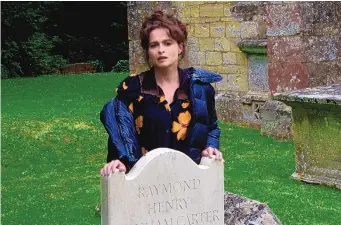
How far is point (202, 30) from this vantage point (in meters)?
12.1

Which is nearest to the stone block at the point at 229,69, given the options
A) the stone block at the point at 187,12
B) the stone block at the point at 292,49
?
the stone block at the point at 187,12

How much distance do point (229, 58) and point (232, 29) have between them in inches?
17.8

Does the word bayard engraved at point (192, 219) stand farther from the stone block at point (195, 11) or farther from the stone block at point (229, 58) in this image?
the stone block at point (195, 11)

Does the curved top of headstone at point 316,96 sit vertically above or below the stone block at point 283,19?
below

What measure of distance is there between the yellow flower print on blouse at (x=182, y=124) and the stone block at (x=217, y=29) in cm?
798

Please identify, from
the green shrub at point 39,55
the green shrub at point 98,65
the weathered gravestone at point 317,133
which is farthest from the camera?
the green shrub at point 98,65

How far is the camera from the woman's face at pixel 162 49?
12.9 ft

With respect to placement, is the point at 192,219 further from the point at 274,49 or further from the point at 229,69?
the point at 229,69

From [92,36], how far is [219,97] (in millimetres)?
15501

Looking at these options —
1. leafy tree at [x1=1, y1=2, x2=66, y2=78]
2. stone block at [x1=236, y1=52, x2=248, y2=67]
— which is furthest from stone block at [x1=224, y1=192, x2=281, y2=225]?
leafy tree at [x1=1, y1=2, x2=66, y2=78]

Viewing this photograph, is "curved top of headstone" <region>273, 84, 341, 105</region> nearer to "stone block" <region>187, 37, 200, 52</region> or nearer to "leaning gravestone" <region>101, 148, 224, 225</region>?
"leaning gravestone" <region>101, 148, 224, 225</region>

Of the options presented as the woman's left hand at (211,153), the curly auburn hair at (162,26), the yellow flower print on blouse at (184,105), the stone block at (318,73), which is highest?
the curly auburn hair at (162,26)

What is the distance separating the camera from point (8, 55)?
21203 mm

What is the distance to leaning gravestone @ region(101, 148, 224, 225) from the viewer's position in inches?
152
